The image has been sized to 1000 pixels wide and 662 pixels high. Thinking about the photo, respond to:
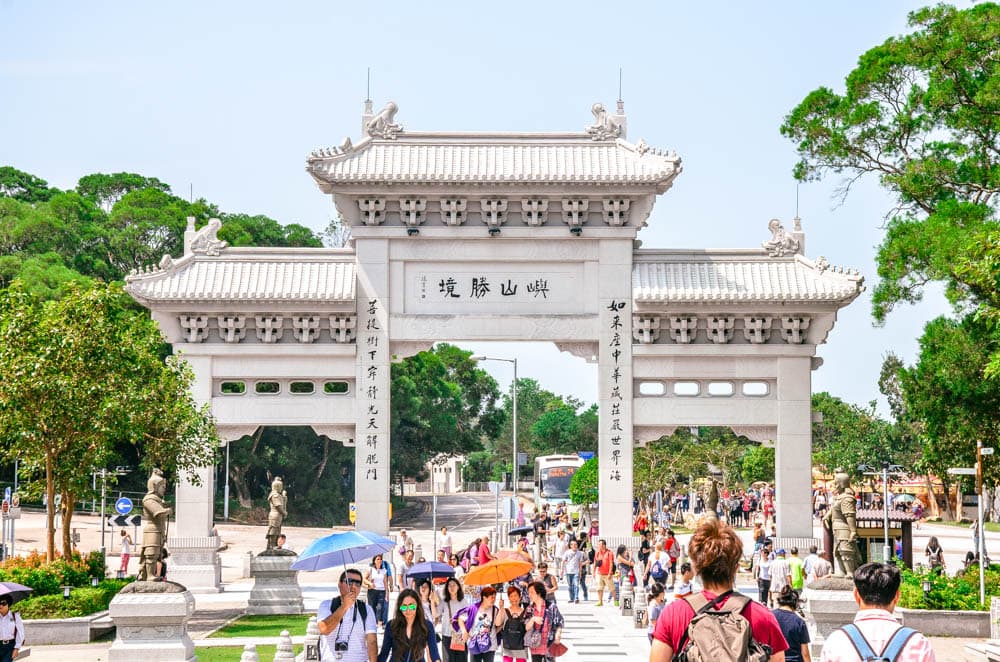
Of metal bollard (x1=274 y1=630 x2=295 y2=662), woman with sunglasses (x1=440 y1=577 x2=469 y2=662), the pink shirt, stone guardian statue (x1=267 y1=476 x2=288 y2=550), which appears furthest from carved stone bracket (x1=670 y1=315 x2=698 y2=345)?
the pink shirt

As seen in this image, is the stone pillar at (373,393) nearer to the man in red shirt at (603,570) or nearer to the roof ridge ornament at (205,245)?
the roof ridge ornament at (205,245)

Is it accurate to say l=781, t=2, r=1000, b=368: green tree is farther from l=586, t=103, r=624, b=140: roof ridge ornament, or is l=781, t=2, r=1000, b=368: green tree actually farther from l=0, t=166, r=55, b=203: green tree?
l=0, t=166, r=55, b=203: green tree

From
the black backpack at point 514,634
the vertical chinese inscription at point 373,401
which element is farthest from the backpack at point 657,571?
the black backpack at point 514,634

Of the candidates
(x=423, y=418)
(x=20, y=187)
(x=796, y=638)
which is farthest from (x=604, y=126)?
(x=20, y=187)

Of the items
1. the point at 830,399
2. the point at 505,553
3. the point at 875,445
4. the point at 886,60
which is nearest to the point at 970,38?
the point at 886,60

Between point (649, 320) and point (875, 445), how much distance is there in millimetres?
40388

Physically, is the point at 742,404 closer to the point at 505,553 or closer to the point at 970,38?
the point at 970,38

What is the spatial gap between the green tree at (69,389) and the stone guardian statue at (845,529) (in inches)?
470

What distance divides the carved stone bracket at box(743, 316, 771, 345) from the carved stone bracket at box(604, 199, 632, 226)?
12.0ft

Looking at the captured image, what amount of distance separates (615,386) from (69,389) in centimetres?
1290

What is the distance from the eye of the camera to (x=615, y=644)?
21.7 m

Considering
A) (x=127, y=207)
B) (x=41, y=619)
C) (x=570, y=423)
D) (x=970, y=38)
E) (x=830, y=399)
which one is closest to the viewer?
(x=41, y=619)

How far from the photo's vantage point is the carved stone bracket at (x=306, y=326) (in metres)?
30.4

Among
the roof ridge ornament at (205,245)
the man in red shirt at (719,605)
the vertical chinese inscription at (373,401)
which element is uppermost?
the roof ridge ornament at (205,245)
